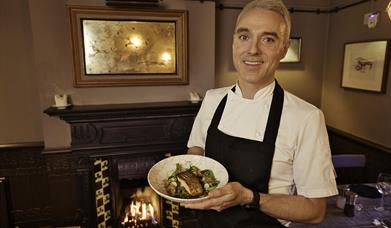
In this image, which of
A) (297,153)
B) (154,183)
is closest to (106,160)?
(154,183)

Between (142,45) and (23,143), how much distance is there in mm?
1596

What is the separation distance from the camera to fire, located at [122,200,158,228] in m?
2.74

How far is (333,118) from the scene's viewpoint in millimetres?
3264

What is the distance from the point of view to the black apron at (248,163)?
0.96m

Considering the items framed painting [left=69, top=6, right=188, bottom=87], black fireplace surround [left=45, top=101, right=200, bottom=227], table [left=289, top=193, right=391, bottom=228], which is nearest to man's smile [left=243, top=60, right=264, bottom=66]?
table [left=289, top=193, right=391, bottom=228]

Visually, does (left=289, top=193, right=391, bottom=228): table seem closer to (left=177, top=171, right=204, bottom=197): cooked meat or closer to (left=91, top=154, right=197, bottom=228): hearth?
(left=177, top=171, right=204, bottom=197): cooked meat

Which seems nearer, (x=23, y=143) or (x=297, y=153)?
(x=297, y=153)

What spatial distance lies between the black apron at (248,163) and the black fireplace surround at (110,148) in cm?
140

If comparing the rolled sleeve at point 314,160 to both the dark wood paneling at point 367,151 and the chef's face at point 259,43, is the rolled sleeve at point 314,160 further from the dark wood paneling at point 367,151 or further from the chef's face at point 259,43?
the dark wood paneling at point 367,151

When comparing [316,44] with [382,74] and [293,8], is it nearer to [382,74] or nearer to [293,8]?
[293,8]

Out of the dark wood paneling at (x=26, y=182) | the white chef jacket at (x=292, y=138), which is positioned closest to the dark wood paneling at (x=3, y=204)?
the dark wood paneling at (x=26, y=182)

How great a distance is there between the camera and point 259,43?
3.00 feet

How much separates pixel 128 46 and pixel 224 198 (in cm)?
200

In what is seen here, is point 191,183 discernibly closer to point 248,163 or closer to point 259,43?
point 248,163
